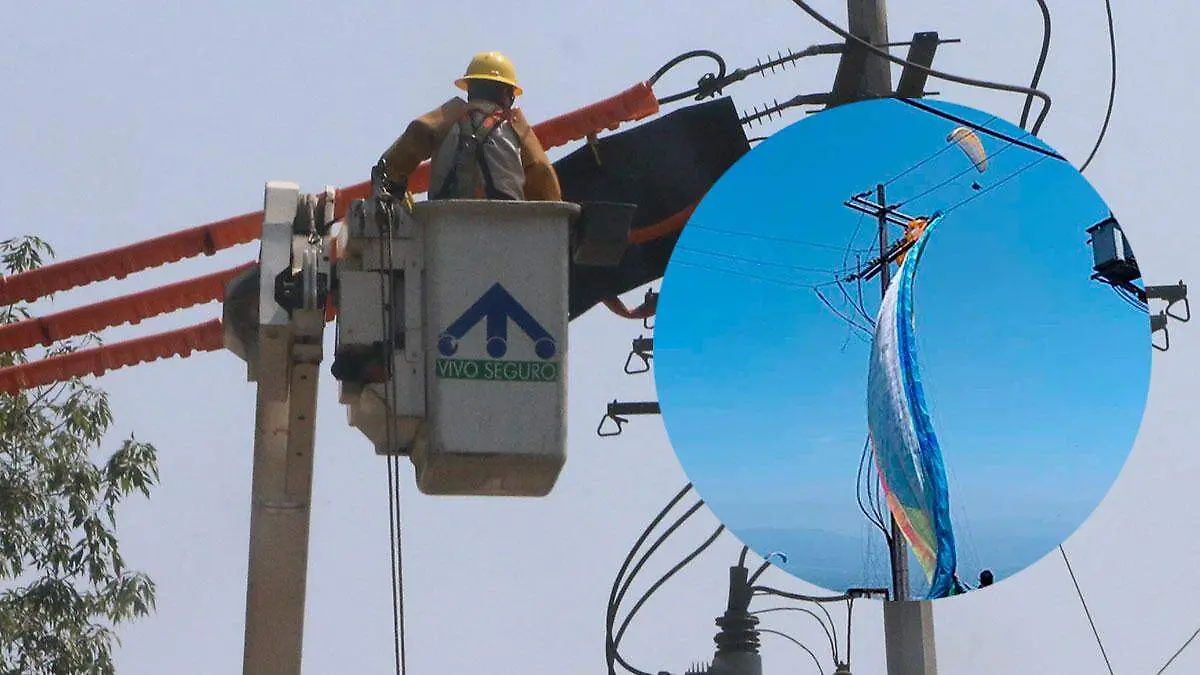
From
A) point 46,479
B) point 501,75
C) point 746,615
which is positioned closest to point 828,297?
point 746,615

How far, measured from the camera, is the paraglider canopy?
12555 millimetres

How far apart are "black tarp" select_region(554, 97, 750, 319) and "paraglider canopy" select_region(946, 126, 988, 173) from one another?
3.77 ft

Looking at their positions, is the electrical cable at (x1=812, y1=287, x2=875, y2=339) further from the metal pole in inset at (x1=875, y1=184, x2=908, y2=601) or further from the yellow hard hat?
the yellow hard hat

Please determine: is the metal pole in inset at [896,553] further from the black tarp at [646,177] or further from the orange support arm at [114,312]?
the orange support arm at [114,312]

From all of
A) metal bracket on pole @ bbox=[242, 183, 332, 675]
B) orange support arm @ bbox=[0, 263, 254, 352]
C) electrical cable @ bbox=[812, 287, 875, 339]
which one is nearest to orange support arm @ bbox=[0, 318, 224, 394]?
orange support arm @ bbox=[0, 263, 254, 352]

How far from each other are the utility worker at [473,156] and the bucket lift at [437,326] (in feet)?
1.25

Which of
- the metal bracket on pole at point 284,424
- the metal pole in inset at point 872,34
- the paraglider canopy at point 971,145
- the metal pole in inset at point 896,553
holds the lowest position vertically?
the metal bracket on pole at point 284,424

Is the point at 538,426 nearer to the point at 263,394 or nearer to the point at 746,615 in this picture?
the point at 263,394

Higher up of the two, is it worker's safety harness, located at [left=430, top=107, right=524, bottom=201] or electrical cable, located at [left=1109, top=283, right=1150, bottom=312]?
electrical cable, located at [left=1109, top=283, right=1150, bottom=312]

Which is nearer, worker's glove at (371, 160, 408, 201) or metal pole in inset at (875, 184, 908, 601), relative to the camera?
worker's glove at (371, 160, 408, 201)

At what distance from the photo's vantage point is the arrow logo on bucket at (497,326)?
900 centimetres

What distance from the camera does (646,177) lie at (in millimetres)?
12594

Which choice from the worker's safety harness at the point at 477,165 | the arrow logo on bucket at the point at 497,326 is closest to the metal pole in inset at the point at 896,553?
the worker's safety harness at the point at 477,165

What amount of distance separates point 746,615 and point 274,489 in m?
3.81
